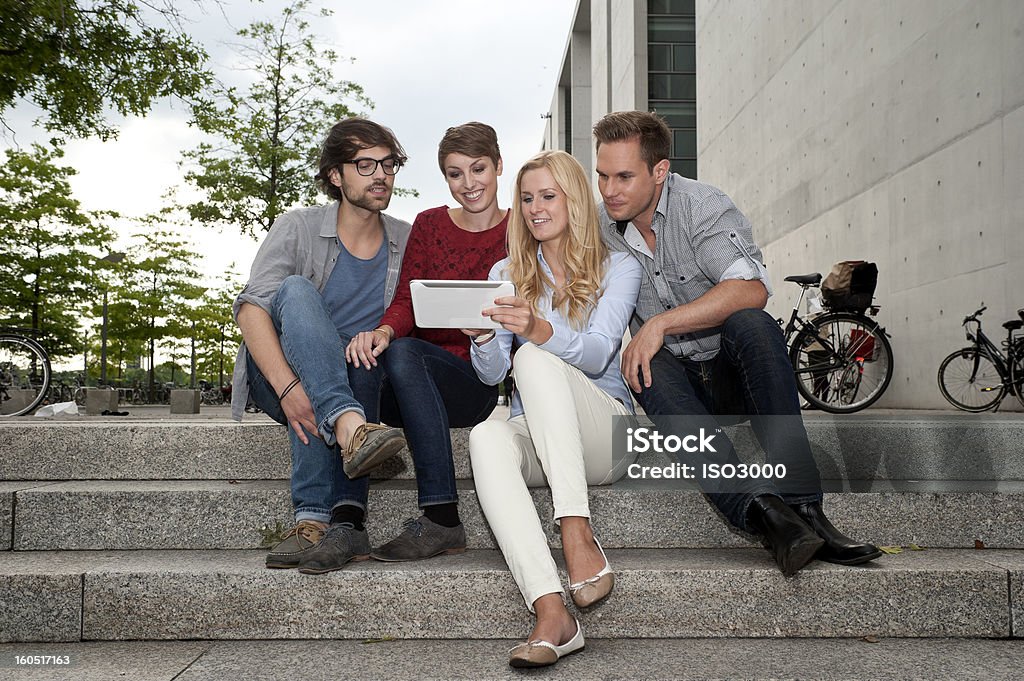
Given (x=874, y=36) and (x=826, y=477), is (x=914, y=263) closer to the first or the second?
(x=874, y=36)

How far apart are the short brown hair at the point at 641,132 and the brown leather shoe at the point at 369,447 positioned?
1.22 meters

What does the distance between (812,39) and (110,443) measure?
8.54 meters

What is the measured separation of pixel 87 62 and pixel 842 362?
275 inches

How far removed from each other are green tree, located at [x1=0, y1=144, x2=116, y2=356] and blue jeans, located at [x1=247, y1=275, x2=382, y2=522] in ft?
67.1

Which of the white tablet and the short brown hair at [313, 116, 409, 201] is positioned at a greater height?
the short brown hair at [313, 116, 409, 201]

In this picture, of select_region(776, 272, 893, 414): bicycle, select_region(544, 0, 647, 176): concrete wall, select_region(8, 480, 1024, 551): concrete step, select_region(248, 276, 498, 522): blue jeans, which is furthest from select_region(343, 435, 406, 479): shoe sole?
select_region(544, 0, 647, 176): concrete wall

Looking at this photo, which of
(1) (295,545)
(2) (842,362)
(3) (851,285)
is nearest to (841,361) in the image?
(2) (842,362)

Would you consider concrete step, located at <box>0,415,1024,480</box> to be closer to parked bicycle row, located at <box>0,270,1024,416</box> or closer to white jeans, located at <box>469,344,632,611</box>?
white jeans, located at <box>469,344,632,611</box>

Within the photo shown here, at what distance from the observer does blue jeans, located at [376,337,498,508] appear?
2410mm

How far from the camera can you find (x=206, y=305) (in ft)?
92.3

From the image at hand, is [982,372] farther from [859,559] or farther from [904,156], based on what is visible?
[859,559]

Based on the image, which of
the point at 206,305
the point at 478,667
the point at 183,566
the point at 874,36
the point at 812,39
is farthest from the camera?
the point at 206,305

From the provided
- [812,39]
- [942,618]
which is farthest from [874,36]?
[942,618]

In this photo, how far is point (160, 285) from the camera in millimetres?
26734
